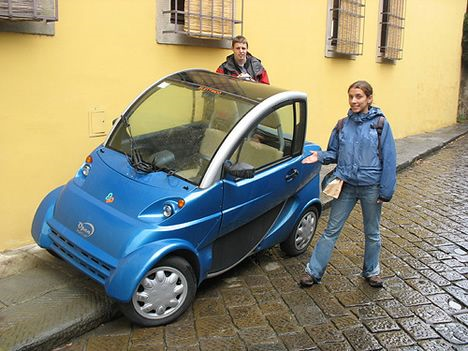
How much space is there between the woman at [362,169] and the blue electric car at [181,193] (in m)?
0.43

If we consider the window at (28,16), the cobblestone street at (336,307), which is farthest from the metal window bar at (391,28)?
the window at (28,16)

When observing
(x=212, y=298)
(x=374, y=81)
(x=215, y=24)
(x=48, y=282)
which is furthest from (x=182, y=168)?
(x=374, y=81)

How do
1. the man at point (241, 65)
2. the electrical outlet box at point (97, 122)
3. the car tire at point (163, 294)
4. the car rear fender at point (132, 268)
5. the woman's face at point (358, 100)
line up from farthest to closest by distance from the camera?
the man at point (241, 65) < the electrical outlet box at point (97, 122) < the woman's face at point (358, 100) < the car tire at point (163, 294) < the car rear fender at point (132, 268)

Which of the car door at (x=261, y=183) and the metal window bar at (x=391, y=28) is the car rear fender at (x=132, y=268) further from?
the metal window bar at (x=391, y=28)

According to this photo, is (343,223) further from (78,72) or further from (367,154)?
(78,72)

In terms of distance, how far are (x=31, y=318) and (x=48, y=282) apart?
517 millimetres

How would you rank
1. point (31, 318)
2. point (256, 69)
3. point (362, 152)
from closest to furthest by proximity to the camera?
1. point (31, 318)
2. point (362, 152)
3. point (256, 69)

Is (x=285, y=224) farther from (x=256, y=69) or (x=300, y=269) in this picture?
(x=256, y=69)

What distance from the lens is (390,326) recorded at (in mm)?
3691

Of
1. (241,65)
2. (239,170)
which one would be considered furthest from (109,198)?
(241,65)

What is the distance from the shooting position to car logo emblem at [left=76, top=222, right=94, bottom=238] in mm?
3529

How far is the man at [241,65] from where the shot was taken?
17.8 feet

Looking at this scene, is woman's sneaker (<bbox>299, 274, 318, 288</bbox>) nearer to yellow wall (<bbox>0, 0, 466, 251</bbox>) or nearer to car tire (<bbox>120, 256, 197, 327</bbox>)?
car tire (<bbox>120, 256, 197, 327</bbox>)

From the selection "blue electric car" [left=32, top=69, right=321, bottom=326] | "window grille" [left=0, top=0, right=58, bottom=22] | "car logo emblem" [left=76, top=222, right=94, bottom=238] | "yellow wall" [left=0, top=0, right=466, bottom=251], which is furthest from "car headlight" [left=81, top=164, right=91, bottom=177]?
"window grille" [left=0, top=0, right=58, bottom=22]
